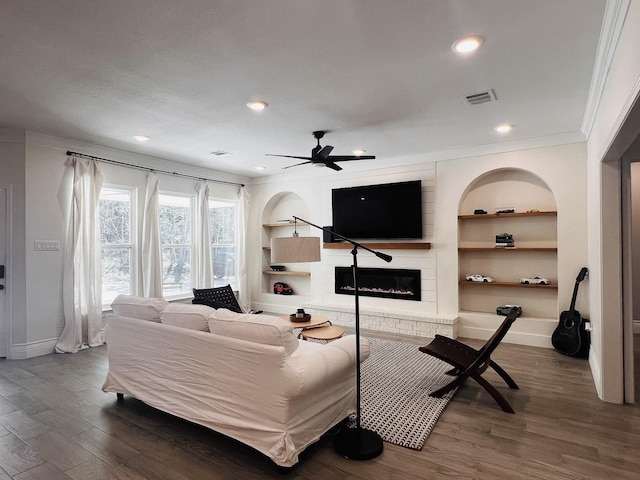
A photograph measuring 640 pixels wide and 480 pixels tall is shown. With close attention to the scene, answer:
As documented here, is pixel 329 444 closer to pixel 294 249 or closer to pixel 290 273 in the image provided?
pixel 294 249

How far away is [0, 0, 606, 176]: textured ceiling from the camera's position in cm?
216

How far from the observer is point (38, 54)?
259cm

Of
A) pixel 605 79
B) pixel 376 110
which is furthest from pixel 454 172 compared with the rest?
pixel 605 79

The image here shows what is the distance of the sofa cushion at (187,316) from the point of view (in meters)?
2.61

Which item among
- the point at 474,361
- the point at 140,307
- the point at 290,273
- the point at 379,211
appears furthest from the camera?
the point at 290,273

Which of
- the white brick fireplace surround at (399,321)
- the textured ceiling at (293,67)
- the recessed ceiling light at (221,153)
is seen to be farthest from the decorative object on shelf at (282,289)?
the textured ceiling at (293,67)

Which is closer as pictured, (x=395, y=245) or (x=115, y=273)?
(x=115, y=273)

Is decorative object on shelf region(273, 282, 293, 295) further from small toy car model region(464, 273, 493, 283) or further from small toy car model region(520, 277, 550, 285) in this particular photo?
small toy car model region(520, 277, 550, 285)

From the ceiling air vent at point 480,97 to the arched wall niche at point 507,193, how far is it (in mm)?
1863

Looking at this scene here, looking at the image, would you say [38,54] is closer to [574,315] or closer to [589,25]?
[589,25]

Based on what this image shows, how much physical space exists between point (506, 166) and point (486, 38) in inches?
116

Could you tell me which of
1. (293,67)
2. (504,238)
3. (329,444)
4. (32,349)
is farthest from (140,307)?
(504,238)

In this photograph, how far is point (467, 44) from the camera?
2.49m

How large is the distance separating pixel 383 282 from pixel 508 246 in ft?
6.32
